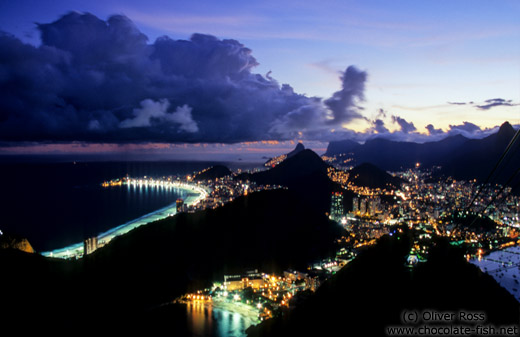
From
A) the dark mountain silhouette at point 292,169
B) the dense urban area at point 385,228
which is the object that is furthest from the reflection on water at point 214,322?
the dark mountain silhouette at point 292,169

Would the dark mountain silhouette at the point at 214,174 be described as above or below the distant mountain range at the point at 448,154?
below

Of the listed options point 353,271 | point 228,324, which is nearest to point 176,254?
point 228,324

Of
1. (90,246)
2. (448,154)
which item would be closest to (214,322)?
(90,246)

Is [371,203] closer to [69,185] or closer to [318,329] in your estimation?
[318,329]

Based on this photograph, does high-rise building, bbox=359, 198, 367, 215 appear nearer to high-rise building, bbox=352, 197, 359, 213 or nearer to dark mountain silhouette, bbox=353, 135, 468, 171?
high-rise building, bbox=352, 197, 359, 213

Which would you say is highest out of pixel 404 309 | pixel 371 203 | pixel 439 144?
pixel 439 144

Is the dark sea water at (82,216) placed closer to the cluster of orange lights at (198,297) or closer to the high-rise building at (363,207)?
the cluster of orange lights at (198,297)

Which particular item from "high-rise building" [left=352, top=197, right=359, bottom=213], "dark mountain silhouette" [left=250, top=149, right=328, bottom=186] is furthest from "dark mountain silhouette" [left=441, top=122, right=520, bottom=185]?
"high-rise building" [left=352, top=197, right=359, bottom=213]
